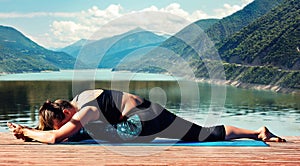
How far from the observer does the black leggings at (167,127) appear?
4613 mm

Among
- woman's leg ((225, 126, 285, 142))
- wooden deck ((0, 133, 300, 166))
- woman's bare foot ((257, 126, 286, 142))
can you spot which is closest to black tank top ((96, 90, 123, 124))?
wooden deck ((0, 133, 300, 166))

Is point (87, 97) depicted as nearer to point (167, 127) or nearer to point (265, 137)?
point (167, 127)

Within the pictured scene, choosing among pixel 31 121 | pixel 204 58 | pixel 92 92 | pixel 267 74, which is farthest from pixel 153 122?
pixel 204 58

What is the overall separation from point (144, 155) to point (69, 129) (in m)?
0.76

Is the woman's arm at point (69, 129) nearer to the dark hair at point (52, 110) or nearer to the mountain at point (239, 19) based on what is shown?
the dark hair at point (52, 110)

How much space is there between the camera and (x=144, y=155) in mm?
4211

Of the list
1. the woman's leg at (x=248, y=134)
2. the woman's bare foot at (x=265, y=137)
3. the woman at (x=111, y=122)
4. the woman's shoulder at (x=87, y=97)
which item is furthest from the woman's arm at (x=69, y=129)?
the woman's bare foot at (x=265, y=137)

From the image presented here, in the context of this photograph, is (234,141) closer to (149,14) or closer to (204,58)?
(149,14)

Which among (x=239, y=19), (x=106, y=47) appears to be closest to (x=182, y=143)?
(x=106, y=47)

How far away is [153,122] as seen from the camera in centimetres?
468

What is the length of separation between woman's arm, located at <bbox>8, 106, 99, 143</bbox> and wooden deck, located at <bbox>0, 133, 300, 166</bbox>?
3.0 inches

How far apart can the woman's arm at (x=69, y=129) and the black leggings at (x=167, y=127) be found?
1.49ft

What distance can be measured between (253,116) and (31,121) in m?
20.8

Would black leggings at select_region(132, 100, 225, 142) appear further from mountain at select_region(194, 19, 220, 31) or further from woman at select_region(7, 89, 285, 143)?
mountain at select_region(194, 19, 220, 31)
